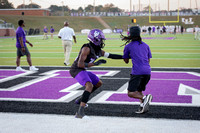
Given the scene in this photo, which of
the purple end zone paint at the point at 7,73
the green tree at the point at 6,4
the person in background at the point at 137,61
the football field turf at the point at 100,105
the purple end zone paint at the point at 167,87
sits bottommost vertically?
the purple end zone paint at the point at 167,87

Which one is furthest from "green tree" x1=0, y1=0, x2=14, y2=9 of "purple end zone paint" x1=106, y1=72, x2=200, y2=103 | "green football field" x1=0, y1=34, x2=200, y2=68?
"purple end zone paint" x1=106, y1=72, x2=200, y2=103

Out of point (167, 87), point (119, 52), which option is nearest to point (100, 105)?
point (167, 87)

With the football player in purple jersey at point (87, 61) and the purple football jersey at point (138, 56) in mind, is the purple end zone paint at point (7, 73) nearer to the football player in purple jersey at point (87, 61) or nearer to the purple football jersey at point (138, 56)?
the football player in purple jersey at point (87, 61)

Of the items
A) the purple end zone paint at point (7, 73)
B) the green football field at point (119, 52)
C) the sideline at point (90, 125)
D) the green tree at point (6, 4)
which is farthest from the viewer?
the green tree at point (6, 4)

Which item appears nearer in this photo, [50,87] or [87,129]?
[87,129]

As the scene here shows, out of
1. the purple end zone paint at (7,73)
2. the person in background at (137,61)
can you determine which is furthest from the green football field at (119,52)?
the person in background at (137,61)

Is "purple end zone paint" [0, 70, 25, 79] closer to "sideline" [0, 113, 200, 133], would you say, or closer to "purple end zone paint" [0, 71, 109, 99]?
"purple end zone paint" [0, 71, 109, 99]

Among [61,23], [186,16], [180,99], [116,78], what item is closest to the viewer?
[180,99]

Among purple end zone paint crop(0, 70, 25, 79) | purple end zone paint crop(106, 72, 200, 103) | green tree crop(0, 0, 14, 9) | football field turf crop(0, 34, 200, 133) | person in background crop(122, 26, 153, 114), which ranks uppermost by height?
green tree crop(0, 0, 14, 9)

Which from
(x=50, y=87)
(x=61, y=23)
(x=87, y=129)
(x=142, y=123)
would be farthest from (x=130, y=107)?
(x=61, y=23)

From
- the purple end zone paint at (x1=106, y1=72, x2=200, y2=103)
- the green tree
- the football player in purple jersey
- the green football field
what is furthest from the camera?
the green tree

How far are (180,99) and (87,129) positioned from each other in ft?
9.48

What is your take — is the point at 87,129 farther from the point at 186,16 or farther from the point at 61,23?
the point at 186,16

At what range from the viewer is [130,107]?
20.5 feet
